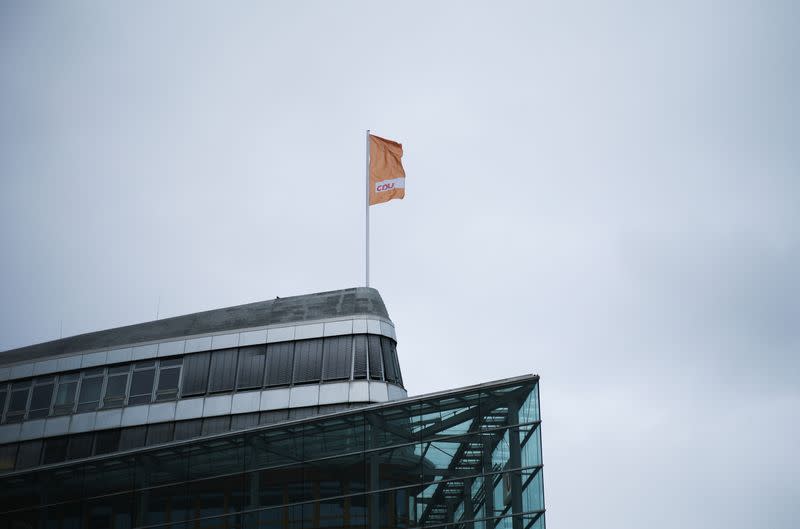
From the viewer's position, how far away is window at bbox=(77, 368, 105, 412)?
42.5m

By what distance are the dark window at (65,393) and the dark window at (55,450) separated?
141cm

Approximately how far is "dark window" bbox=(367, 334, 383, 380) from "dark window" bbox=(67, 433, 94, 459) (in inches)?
555

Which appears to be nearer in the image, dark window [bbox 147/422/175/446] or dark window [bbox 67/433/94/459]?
dark window [bbox 147/422/175/446]

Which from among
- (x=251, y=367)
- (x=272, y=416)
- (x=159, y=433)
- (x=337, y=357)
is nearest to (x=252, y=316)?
(x=251, y=367)

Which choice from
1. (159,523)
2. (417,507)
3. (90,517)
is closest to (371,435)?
(417,507)

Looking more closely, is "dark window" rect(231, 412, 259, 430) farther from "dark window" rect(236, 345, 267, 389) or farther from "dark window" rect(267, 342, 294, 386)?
"dark window" rect(267, 342, 294, 386)

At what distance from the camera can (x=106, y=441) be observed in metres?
41.0

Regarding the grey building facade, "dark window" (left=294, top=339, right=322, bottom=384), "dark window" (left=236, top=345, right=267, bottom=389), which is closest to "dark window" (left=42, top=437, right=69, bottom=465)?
the grey building facade

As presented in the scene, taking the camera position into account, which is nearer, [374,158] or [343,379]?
[343,379]

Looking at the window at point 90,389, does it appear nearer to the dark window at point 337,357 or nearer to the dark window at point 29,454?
the dark window at point 29,454

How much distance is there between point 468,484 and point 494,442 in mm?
1735

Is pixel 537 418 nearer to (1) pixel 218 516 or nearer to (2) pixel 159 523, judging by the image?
(1) pixel 218 516

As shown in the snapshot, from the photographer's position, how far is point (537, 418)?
3083 centimetres

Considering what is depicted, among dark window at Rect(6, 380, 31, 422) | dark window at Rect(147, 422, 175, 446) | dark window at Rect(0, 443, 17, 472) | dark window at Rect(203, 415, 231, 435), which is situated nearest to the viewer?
dark window at Rect(203, 415, 231, 435)
